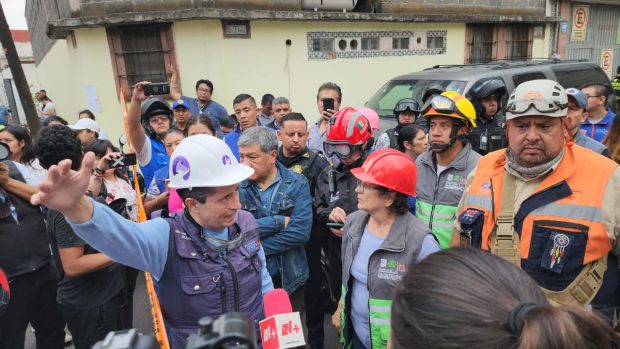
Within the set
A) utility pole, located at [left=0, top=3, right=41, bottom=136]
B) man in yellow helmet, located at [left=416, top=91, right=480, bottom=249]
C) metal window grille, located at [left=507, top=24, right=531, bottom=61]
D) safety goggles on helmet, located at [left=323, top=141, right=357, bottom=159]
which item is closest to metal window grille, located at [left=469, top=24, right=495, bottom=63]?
metal window grille, located at [left=507, top=24, right=531, bottom=61]

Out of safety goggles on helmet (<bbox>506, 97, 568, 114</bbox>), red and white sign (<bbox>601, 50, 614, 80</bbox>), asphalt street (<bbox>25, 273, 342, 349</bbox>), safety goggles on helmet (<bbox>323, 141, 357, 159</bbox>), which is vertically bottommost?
asphalt street (<bbox>25, 273, 342, 349</bbox>)

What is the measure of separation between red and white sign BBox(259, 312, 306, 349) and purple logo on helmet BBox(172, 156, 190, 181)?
72cm

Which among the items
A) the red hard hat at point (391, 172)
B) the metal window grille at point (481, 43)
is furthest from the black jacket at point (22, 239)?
the metal window grille at point (481, 43)

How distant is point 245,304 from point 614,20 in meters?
20.2

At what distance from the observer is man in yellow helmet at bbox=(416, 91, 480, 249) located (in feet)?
8.59

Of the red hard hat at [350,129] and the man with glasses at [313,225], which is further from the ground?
the red hard hat at [350,129]

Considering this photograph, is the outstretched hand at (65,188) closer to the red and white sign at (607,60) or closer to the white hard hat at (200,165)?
the white hard hat at (200,165)

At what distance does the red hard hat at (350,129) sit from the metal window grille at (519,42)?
12.0 meters

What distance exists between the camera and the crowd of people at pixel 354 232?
37.8 inches

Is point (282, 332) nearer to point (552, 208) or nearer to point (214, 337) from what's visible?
point (214, 337)

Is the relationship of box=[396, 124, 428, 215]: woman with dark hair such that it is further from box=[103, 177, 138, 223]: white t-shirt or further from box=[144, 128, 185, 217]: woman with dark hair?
box=[103, 177, 138, 223]: white t-shirt

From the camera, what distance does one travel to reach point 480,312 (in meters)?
0.87

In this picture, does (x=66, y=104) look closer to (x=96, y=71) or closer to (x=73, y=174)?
(x=96, y=71)

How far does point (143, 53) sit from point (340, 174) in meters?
7.00
